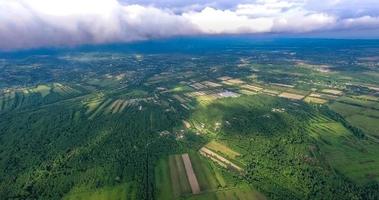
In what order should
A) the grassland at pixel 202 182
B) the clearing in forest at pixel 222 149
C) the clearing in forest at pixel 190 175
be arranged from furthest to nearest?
the clearing in forest at pixel 222 149
the clearing in forest at pixel 190 175
the grassland at pixel 202 182

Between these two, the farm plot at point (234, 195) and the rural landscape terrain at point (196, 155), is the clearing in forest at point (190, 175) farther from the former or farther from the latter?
the farm plot at point (234, 195)

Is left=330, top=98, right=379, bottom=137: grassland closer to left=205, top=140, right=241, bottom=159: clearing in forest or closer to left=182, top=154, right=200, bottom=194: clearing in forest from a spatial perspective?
left=205, top=140, right=241, bottom=159: clearing in forest

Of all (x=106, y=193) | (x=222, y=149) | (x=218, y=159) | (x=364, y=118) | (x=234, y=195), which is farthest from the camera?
(x=364, y=118)

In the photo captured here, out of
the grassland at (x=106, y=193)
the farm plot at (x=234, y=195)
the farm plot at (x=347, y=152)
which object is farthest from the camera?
the farm plot at (x=347, y=152)

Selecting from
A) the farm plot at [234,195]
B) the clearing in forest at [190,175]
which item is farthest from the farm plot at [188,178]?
the farm plot at [234,195]

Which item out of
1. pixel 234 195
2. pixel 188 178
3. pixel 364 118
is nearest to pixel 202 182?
pixel 188 178

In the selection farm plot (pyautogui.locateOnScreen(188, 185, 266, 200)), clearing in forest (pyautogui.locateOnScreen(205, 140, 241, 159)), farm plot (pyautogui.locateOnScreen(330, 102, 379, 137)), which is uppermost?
clearing in forest (pyautogui.locateOnScreen(205, 140, 241, 159))

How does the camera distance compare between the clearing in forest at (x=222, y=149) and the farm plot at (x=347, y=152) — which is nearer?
the farm plot at (x=347, y=152)

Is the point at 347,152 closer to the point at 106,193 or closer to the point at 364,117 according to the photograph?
the point at 364,117

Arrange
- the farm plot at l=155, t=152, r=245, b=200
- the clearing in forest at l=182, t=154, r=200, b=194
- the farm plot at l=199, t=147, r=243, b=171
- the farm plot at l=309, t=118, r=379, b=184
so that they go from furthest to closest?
1. the farm plot at l=199, t=147, r=243, b=171
2. the farm plot at l=309, t=118, r=379, b=184
3. the clearing in forest at l=182, t=154, r=200, b=194
4. the farm plot at l=155, t=152, r=245, b=200

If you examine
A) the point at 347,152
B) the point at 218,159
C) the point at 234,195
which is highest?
the point at 218,159

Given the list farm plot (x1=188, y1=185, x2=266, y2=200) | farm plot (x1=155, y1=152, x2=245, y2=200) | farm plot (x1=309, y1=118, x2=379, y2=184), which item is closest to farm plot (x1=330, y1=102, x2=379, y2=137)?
farm plot (x1=309, y1=118, x2=379, y2=184)

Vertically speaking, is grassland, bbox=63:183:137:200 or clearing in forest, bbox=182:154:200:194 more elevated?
clearing in forest, bbox=182:154:200:194
